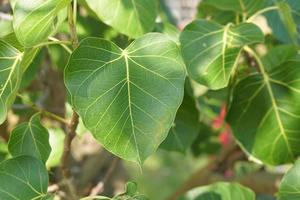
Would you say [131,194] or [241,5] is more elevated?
[241,5]

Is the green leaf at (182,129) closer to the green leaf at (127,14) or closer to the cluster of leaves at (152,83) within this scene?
the cluster of leaves at (152,83)

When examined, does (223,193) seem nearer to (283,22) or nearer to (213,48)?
(213,48)

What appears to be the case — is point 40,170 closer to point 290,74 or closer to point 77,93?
point 77,93

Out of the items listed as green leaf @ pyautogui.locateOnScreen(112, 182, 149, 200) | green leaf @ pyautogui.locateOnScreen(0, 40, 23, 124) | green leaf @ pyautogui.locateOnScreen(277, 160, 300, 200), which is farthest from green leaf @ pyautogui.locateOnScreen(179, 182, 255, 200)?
green leaf @ pyautogui.locateOnScreen(0, 40, 23, 124)

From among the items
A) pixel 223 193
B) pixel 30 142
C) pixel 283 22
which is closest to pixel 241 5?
pixel 283 22

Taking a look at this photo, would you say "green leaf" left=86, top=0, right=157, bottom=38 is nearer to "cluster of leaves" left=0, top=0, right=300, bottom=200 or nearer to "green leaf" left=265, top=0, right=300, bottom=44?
"cluster of leaves" left=0, top=0, right=300, bottom=200
